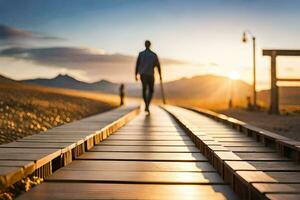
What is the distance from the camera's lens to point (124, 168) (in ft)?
15.3

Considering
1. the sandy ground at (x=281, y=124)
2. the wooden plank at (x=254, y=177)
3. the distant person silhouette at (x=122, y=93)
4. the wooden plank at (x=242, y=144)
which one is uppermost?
the distant person silhouette at (x=122, y=93)

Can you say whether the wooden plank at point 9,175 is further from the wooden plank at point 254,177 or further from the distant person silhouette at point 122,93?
the distant person silhouette at point 122,93

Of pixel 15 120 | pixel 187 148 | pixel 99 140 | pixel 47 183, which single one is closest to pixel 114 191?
pixel 47 183

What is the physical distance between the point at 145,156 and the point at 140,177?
1.35 m

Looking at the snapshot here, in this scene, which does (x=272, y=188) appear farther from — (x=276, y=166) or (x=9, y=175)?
(x=9, y=175)

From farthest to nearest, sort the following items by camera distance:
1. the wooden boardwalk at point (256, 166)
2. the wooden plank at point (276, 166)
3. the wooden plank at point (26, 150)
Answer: the wooden plank at point (26, 150), the wooden plank at point (276, 166), the wooden boardwalk at point (256, 166)

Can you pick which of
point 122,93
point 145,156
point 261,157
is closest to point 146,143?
point 145,156

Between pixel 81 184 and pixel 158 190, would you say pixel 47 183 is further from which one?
pixel 158 190

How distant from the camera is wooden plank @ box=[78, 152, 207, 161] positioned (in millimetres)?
5344

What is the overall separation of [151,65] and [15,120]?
13.0 feet

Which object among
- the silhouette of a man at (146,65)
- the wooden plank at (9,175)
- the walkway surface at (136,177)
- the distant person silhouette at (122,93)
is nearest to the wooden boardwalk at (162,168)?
the walkway surface at (136,177)

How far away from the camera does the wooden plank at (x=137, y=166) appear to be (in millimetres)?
4613

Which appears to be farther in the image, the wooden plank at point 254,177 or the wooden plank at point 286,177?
the wooden plank at point 286,177

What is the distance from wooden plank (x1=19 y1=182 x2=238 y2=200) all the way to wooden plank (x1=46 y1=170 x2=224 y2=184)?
0.16 meters
